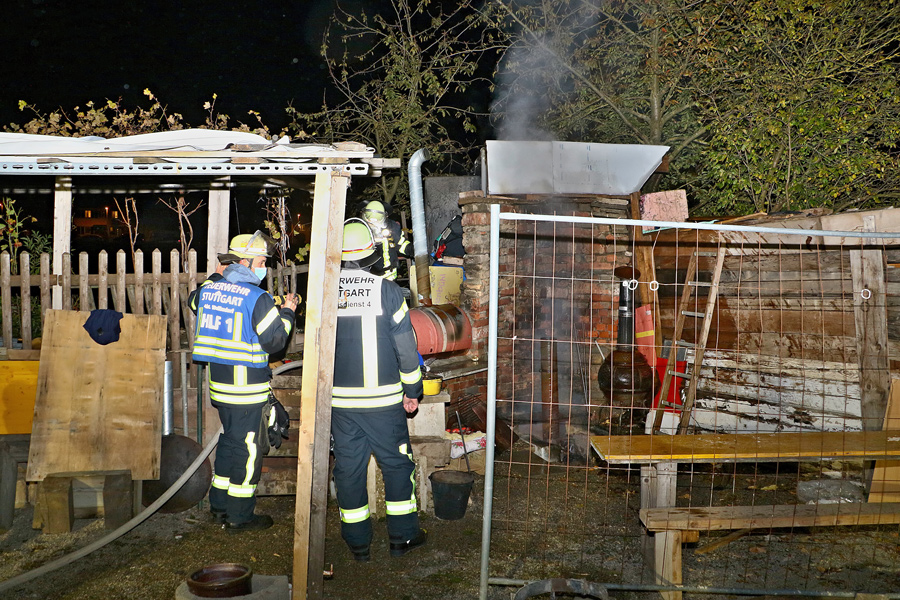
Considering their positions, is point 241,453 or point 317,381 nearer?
point 317,381

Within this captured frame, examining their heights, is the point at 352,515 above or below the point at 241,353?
below

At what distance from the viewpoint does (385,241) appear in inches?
186

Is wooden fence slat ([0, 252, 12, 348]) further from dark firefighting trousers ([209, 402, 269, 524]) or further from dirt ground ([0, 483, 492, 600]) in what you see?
dark firefighting trousers ([209, 402, 269, 524])

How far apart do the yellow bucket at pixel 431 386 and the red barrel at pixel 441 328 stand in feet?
2.30

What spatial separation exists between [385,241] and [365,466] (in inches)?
63.1

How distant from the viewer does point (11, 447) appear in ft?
16.9

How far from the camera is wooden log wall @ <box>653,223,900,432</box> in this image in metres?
5.61

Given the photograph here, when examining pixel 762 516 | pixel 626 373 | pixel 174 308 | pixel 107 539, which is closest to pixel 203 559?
pixel 107 539

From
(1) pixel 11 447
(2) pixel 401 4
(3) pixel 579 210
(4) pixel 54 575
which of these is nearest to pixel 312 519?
(4) pixel 54 575

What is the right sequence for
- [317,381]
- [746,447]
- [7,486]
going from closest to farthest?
[317,381]
[746,447]
[7,486]

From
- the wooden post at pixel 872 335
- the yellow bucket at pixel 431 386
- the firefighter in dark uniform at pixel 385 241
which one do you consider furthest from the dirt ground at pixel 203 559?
the wooden post at pixel 872 335

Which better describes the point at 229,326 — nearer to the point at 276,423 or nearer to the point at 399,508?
the point at 276,423

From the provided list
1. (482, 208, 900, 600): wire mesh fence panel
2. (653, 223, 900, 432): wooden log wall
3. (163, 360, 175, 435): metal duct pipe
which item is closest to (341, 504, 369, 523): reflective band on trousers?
(482, 208, 900, 600): wire mesh fence panel

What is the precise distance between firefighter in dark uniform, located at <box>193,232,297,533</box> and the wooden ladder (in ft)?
11.9
